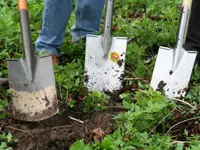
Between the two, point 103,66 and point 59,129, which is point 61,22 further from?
point 59,129

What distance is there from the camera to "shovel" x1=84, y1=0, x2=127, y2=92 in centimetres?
230

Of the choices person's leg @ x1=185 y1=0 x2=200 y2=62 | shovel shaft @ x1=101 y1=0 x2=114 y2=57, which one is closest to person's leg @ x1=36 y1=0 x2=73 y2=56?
shovel shaft @ x1=101 y1=0 x2=114 y2=57

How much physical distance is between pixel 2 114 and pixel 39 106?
21 centimetres

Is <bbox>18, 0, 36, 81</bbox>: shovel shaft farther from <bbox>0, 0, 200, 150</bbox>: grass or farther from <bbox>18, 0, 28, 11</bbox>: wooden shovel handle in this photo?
<bbox>0, 0, 200, 150</bbox>: grass

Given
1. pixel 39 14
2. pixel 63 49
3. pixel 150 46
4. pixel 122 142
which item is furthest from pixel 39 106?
pixel 39 14

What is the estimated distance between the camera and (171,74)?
225cm

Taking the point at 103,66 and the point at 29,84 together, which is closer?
the point at 29,84

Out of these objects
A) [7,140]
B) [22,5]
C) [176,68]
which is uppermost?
[22,5]

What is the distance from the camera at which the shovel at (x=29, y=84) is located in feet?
6.70

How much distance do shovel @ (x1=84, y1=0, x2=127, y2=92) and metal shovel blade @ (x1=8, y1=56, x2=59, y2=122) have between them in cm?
34

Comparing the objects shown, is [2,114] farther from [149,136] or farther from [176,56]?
[176,56]

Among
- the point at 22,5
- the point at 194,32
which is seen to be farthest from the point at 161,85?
the point at 22,5

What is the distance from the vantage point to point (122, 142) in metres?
1.80

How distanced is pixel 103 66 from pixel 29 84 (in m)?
0.49
